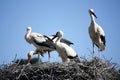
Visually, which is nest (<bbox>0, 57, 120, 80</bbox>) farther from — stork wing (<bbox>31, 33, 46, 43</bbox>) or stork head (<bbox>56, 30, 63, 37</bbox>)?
stork wing (<bbox>31, 33, 46, 43</bbox>)

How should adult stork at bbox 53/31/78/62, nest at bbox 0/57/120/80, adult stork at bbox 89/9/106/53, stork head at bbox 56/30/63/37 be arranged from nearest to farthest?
nest at bbox 0/57/120/80, adult stork at bbox 53/31/78/62, stork head at bbox 56/30/63/37, adult stork at bbox 89/9/106/53

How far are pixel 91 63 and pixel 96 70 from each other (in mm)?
278

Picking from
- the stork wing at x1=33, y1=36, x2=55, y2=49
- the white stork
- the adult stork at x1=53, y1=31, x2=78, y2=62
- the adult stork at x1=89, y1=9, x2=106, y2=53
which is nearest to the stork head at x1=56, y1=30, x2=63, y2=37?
the adult stork at x1=53, y1=31, x2=78, y2=62

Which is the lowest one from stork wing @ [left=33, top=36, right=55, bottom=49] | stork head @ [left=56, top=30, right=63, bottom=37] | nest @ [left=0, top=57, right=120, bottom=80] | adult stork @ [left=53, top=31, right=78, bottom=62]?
nest @ [left=0, top=57, right=120, bottom=80]

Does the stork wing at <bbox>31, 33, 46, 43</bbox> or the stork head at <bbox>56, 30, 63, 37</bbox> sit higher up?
the stork wing at <bbox>31, 33, 46, 43</bbox>

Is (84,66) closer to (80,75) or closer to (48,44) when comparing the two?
(80,75)

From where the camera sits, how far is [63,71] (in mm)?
10953

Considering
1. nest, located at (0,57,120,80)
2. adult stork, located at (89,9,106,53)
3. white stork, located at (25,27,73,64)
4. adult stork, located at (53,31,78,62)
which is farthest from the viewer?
white stork, located at (25,27,73,64)

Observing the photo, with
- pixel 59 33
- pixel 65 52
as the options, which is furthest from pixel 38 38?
pixel 65 52

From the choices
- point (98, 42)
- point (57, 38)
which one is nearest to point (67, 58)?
point (57, 38)

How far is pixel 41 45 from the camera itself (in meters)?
15.1

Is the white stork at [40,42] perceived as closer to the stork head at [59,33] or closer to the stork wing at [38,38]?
the stork wing at [38,38]

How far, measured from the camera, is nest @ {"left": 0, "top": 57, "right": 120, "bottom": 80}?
1090 centimetres

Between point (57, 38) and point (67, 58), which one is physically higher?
point (57, 38)
